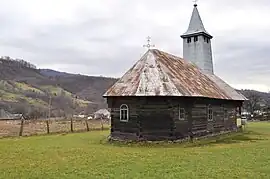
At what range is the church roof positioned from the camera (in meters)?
36.5

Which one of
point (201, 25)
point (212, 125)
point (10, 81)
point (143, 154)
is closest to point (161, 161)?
point (143, 154)

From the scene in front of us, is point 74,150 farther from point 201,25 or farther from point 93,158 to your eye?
point 201,25

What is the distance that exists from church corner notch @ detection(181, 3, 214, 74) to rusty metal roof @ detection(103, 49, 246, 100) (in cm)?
864

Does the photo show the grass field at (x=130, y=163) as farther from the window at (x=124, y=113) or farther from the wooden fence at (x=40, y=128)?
the wooden fence at (x=40, y=128)

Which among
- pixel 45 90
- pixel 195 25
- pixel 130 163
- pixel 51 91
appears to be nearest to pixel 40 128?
pixel 195 25

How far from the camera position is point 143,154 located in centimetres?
1753

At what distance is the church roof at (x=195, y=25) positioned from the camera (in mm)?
36469

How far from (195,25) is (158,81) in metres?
16.0

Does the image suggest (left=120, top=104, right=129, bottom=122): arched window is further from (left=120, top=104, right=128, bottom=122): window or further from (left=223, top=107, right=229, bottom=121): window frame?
(left=223, top=107, right=229, bottom=121): window frame

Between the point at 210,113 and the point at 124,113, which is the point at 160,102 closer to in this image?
the point at 124,113

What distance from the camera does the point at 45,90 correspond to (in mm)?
105375

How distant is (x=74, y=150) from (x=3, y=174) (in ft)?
21.5

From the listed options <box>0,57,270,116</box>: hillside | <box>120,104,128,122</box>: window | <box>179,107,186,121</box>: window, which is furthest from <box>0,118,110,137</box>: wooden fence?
<box>0,57,270,116</box>: hillside

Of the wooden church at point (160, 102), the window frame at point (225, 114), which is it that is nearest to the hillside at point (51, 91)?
the window frame at point (225, 114)
